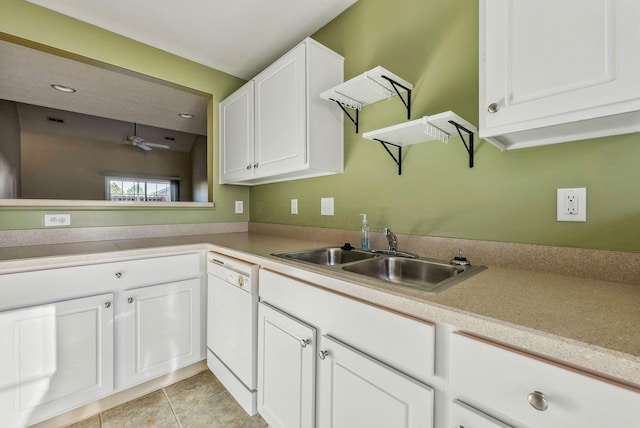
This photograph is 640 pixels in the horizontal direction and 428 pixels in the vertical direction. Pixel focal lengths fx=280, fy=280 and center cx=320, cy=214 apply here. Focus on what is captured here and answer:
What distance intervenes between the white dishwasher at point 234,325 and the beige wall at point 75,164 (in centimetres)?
575

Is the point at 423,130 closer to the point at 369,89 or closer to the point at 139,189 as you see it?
the point at 369,89

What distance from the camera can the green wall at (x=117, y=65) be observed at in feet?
5.51

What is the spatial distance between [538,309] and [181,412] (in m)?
1.76

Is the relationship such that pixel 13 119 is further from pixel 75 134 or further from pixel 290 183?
pixel 290 183

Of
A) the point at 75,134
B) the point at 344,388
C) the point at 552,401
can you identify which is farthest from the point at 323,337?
the point at 75,134

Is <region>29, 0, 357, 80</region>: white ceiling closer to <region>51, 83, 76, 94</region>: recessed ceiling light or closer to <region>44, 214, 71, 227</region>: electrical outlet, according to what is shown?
<region>44, 214, 71, 227</region>: electrical outlet

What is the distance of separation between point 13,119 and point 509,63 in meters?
6.76

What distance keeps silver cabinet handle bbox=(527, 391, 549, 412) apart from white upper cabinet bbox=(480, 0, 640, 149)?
693 millimetres

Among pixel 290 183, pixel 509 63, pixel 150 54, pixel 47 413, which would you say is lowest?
pixel 47 413

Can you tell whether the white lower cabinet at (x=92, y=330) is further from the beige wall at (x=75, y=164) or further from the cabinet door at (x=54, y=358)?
the beige wall at (x=75, y=164)

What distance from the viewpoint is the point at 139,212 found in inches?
83.6

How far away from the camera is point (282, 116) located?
175 centimetres

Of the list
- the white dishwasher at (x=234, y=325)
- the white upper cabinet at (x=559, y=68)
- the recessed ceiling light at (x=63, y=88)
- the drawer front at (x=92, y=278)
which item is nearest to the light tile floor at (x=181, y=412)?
the white dishwasher at (x=234, y=325)

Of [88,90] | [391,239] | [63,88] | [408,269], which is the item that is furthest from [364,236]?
[63,88]
